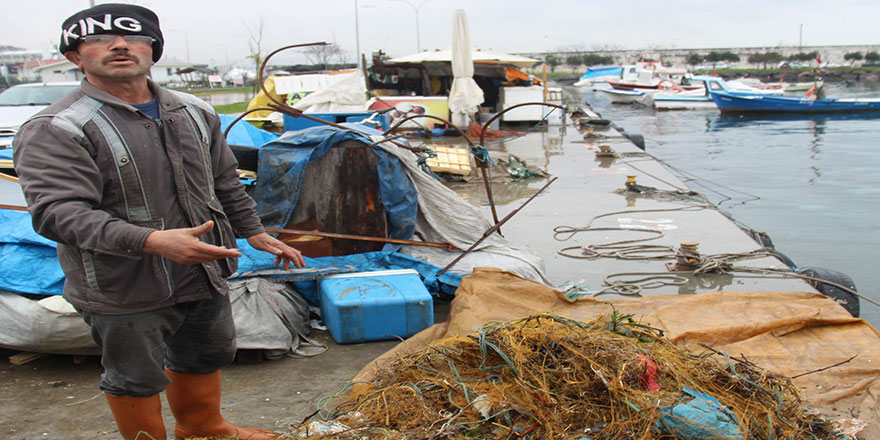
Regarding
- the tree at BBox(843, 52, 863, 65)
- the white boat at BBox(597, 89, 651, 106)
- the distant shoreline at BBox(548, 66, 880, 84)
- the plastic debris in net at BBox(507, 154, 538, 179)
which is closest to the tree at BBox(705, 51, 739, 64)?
the distant shoreline at BBox(548, 66, 880, 84)

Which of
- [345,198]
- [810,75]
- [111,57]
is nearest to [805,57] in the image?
[810,75]

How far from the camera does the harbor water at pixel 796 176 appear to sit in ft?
26.8

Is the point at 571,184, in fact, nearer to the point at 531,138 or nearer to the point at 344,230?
the point at 344,230

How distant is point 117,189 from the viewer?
2064mm

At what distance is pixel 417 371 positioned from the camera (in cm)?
292

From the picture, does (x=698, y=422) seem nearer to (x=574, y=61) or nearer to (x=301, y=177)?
(x=301, y=177)

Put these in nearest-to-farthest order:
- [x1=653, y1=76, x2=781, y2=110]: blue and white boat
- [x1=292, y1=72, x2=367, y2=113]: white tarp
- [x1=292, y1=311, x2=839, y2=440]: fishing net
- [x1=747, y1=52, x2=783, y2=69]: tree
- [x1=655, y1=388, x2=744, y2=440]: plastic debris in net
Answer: [x1=655, y1=388, x2=744, y2=440]: plastic debris in net < [x1=292, y1=311, x2=839, y2=440]: fishing net < [x1=292, y1=72, x2=367, y2=113]: white tarp < [x1=653, y1=76, x2=781, y2=110]: blue and white boat < [x1=747, y1=52, x2=783, y2=69]: tree

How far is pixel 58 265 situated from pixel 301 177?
1715 millimetres

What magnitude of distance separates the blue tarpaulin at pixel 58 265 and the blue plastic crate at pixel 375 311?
0.36 meters

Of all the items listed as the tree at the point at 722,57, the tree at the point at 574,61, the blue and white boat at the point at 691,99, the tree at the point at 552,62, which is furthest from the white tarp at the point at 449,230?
the tree at the point at 574,61

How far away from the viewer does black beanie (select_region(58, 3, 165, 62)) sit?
79.4 inches

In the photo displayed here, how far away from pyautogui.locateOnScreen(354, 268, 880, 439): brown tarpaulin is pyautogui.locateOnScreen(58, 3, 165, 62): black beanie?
77.3 inches

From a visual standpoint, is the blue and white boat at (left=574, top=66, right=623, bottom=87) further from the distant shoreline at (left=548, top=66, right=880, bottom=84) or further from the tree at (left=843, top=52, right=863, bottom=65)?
the tree at (left=843, top=52, right=863, bottom=65)

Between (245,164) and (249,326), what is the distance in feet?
5.52
